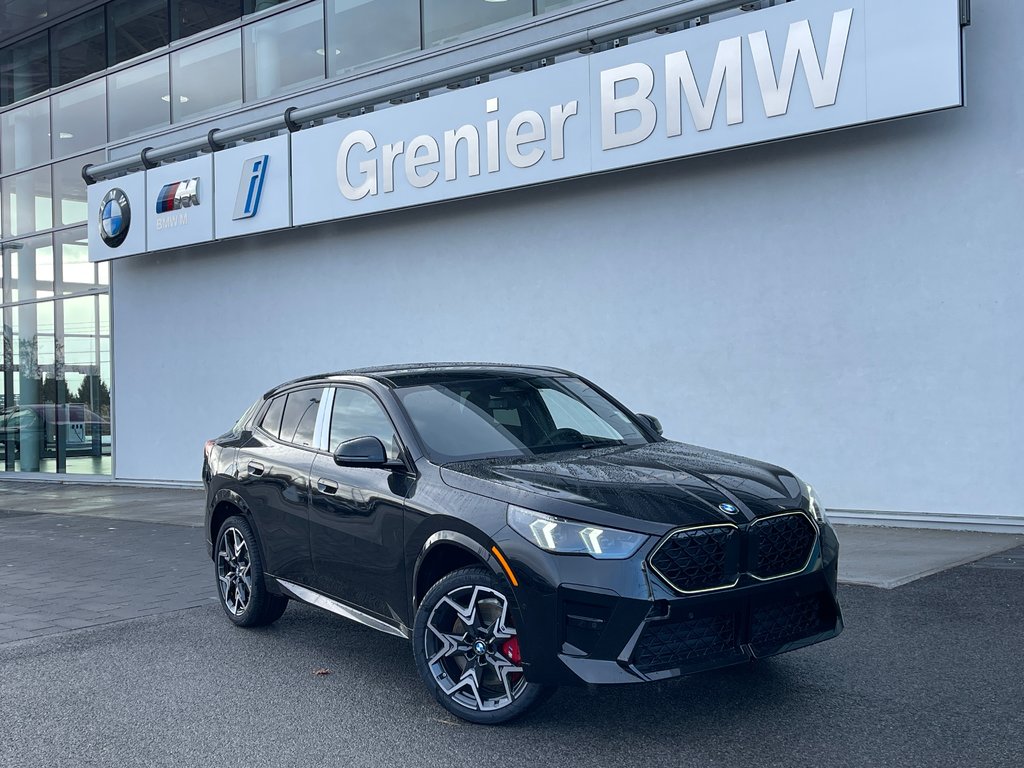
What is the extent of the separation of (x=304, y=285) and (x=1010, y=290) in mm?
9984

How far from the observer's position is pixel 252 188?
51.6ft

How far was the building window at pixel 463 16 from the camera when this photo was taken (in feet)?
44.3

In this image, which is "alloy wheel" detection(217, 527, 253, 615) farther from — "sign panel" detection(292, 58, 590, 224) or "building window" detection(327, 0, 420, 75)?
"building window" detection(327, 0, 420, 75)

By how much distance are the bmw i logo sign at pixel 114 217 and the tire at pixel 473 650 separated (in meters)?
15.1

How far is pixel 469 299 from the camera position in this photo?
13719mm

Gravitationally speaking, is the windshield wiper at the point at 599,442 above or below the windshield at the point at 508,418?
below

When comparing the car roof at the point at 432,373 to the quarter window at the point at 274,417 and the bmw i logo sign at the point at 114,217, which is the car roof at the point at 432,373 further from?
the bmw i logo sign at the point at 114,217

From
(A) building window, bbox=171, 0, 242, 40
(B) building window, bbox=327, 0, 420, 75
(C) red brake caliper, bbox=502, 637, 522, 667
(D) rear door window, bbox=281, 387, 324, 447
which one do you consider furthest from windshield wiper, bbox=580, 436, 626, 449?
(A) building window, bbox=171, 0, 242, 40

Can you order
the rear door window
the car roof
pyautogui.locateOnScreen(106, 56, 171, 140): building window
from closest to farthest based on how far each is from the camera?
the car roof < the rear door window < pyautogui.locateOnScreen(106, 56, 171, 140): building window

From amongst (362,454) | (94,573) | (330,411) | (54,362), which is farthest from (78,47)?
(362,454)

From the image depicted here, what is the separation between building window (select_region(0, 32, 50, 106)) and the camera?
69.4 ft

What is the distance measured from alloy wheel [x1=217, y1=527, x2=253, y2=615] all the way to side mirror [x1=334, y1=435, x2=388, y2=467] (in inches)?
72.8

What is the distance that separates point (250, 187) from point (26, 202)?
26.8 feet

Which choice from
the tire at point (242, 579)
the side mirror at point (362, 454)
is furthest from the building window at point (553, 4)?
the side mirror at point (362, 454)
